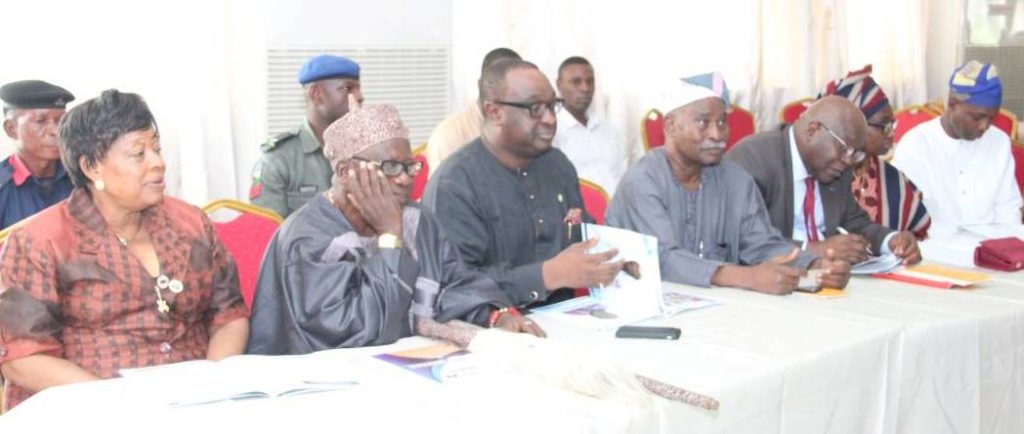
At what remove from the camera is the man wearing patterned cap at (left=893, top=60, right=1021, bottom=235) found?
4.77 metres

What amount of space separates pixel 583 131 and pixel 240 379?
12.4 feet

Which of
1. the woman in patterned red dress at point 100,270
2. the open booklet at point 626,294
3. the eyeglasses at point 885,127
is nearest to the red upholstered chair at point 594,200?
the open booklet at point 626,294

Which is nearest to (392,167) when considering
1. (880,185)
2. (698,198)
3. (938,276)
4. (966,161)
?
(698,198)

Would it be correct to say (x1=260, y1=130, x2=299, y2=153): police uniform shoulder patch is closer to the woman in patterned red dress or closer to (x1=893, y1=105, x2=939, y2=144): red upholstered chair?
the woman in patterned red dress

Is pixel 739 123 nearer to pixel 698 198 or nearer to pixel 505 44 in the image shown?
pixel 505 44

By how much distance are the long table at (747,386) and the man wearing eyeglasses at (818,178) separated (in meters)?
0.50

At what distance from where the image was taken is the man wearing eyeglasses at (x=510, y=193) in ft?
10.4

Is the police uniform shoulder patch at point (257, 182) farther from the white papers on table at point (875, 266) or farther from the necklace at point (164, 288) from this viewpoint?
the white papers on table at point (875, 266)

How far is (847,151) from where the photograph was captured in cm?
374

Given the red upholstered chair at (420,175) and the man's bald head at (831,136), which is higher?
the man's bald head at (831,136)

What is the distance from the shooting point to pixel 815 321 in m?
2.77

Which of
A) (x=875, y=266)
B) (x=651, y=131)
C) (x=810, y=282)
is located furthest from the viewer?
(x=651, y=131)

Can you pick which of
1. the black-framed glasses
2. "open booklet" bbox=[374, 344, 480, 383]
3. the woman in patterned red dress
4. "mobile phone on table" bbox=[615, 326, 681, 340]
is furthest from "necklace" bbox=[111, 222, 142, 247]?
"mobile phone on table" bbox=[615, 326, 681, 340]

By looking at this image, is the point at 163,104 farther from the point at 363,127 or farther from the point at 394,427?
the point at 394,427
